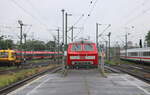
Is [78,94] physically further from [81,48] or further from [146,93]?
[81,48]

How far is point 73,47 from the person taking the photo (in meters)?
20.8

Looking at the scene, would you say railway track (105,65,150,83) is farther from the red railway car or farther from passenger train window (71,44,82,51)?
passenger train window (71,44,82,51)

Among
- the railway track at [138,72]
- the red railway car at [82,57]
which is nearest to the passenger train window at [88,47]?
the red railway car at [82,57]

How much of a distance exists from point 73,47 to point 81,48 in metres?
0.67

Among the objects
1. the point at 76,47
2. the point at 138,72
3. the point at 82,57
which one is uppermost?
the point at 76,47

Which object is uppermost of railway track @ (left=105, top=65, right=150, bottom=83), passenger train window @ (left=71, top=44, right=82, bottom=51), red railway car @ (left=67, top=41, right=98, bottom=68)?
passenger train window @ (left=71, top=44, right=82, bottom=51)

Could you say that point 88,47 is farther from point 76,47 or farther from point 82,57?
point 82,57

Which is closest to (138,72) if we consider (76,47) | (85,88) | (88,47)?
(88,47)

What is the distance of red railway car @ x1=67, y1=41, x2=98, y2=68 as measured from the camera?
19.7 metres

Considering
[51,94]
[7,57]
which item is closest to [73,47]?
[51,94]

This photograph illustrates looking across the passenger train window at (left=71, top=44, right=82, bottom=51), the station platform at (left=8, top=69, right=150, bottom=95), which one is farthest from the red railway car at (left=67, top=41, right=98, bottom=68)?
the station platform at (left=8, top=69, right=150, bottom=95)

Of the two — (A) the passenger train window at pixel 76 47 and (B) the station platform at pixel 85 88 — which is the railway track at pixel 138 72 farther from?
(A) the passenger train window at pixel 76 47

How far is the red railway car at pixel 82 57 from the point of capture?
776 inches

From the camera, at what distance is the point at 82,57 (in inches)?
783
